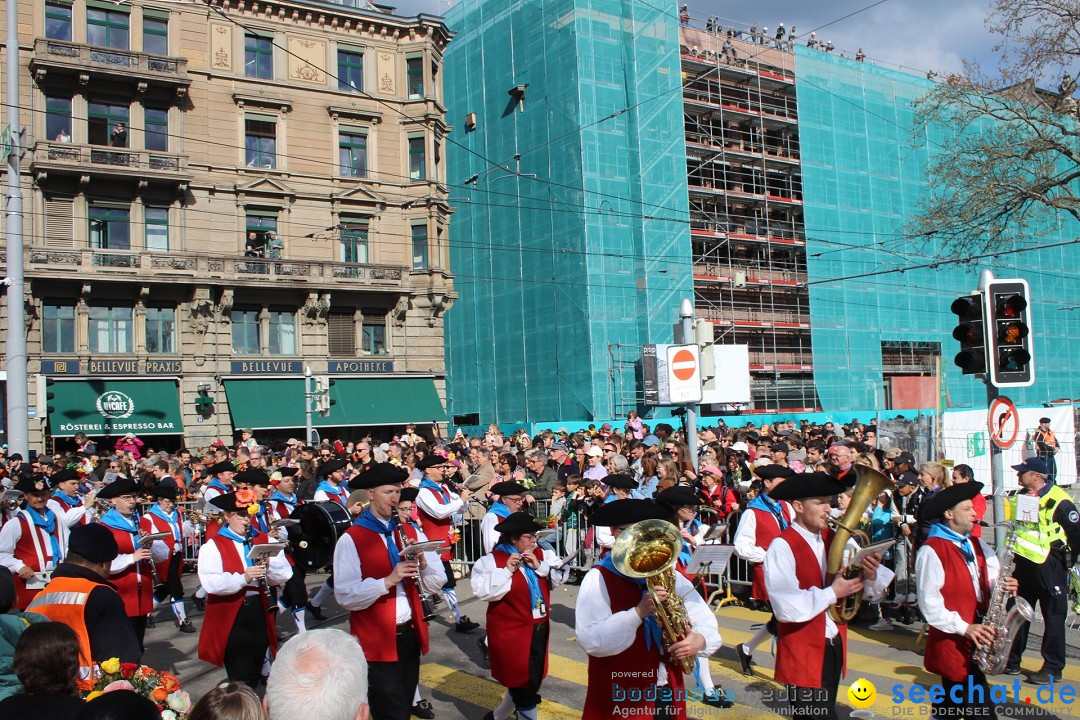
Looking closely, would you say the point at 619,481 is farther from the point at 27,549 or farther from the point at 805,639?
the point at 27,549

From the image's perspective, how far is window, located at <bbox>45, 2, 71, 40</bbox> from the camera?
29469mm

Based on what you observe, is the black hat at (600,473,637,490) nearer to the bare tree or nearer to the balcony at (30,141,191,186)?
the bare tree

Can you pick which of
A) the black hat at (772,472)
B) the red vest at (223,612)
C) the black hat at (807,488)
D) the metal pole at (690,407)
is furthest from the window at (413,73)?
the black hat at (807,488)

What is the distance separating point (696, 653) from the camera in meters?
4.27

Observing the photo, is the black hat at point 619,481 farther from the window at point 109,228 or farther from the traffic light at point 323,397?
the window at point 109,228

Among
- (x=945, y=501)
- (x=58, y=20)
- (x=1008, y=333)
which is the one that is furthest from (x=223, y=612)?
(x=58, y=20)

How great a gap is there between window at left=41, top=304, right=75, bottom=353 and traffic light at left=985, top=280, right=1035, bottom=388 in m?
28.0

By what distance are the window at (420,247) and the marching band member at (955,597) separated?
30.4 meters

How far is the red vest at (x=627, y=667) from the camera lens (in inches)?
180

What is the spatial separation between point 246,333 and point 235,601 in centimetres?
2592

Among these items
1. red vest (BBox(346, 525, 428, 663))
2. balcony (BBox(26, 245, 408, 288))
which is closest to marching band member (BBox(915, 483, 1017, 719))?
red vest (BBox(346, 525, 428, 663))

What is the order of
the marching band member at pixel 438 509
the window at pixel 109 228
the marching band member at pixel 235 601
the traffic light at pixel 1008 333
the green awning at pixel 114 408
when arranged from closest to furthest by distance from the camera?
the marching band member at pixel 235 601
the traffic light at pixel 1008 333
the marching band member at pixel 438 509
the green awning at pixel 114 408
the window at pixel 109 228

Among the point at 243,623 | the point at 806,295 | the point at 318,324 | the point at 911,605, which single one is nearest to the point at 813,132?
the point at 806,295

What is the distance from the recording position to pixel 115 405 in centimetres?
Result: 2883
